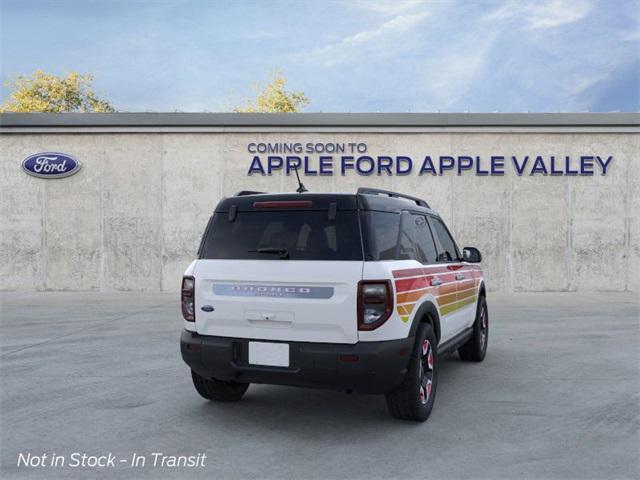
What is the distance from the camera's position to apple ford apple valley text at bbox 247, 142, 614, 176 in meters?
15.0

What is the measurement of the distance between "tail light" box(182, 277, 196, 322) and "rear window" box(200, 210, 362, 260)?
228 millimetres

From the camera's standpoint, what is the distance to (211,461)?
3695 millimetres

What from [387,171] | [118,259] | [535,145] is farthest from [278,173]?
[535,145]

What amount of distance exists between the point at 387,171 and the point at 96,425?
38.4 feet

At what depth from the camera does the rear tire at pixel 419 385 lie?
170 inches

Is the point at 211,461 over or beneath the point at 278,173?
beneath

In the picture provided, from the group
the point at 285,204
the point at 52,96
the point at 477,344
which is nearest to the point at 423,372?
the point at 285,204

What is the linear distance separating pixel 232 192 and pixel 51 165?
4.93 m

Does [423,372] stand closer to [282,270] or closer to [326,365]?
[326,365]

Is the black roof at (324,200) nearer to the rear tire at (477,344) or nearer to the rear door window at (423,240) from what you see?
the rear door window at (423,240)

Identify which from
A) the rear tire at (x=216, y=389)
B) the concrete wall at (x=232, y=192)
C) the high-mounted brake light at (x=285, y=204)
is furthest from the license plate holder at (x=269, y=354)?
the concrete wall at (x=232, y=192)

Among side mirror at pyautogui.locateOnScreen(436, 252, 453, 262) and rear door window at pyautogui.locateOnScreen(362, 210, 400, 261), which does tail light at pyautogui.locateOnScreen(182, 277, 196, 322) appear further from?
side mirror at pyautogui.locateOnScreen(436, 252, 453, 262)

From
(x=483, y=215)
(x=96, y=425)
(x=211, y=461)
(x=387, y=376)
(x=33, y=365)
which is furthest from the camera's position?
(x=483, y=215)

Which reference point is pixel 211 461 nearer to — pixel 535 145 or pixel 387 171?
pixel 387 171
